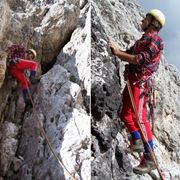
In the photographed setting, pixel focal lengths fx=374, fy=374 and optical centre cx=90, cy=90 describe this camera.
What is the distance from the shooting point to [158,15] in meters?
5.52

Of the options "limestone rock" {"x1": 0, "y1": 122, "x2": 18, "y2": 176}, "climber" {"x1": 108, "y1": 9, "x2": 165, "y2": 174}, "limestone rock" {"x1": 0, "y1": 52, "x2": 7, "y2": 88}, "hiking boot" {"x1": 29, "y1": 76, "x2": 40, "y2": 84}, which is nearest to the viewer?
"climber" {"x1": 108, "y1": 9, "x2": 165, "y2": 174}

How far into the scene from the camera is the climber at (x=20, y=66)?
31.6 ft

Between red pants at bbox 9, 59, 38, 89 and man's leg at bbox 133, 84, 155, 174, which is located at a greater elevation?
man's leg at bbox 133, 84, 155, 174

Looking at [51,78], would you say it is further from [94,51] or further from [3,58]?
[94,51]

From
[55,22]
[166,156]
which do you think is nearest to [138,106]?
[166,156]

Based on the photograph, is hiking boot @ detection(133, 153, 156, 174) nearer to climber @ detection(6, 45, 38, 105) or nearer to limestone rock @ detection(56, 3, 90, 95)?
limestone rock @ detection(56, 3, 90, 95)

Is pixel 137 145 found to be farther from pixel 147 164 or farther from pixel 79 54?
pixel 79 54

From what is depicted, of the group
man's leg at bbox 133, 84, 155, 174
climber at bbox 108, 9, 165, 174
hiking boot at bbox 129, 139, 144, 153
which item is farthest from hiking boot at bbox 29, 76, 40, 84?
hiking boot at bbox 129, 139, 144, 153

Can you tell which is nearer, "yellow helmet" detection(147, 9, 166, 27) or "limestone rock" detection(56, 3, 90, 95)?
"yellow helmet" detection(147, 9, 166, 27)

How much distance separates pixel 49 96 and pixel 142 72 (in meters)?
4.25

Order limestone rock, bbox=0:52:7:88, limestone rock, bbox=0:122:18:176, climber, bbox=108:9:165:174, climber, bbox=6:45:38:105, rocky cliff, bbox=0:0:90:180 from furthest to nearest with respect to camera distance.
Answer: climber, bbox=6:45:38:105 < limestone rock, bbox=0:122:18:176 < limestone rock, bbox=0:52:7:88 < rocky cliff, bbox=0:0:90:180 < climber, bbox=108:9:165:174

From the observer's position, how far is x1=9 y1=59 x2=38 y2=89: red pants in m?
9.66

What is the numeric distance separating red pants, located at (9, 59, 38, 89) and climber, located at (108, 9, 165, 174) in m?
4.37

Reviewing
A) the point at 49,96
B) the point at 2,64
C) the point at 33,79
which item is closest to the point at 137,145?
the point at 49,96
